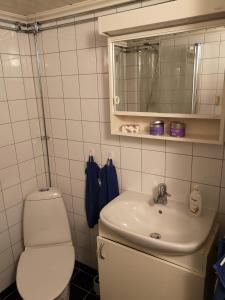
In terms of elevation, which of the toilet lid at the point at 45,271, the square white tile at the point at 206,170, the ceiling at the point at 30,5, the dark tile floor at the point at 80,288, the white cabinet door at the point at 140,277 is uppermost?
the ceiling at the point at 30,5

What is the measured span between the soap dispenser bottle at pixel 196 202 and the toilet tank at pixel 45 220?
99 centimetres

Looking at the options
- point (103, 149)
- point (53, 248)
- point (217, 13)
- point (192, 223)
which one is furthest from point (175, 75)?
point (53, 248)

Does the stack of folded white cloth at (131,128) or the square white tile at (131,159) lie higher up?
the stack of folded white cloth at (131,128)

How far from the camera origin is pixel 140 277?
133 centimetres

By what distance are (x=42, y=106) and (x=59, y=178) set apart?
0.63 meters

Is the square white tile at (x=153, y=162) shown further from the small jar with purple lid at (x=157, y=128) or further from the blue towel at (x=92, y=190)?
the blue towel at (x=92, y=190)

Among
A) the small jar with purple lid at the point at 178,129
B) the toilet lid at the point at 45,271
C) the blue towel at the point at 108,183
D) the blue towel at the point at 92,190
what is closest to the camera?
the small jar with purple lid at the point at 178,129

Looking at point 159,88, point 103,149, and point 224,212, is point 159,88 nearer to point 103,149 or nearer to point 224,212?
point 103,149

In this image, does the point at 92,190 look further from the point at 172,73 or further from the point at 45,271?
the point at 172,73

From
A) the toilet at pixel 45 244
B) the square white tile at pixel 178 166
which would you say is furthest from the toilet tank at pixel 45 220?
Answer: the square white tile at pixel 178 166

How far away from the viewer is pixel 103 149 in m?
1.76

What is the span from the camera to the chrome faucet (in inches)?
57.9

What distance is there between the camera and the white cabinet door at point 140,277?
117 cm

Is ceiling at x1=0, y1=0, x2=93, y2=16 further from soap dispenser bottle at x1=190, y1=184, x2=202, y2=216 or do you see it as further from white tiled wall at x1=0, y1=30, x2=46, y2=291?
soap dispenser bottle at x1=190, y1=184, x2=202, y2=216
